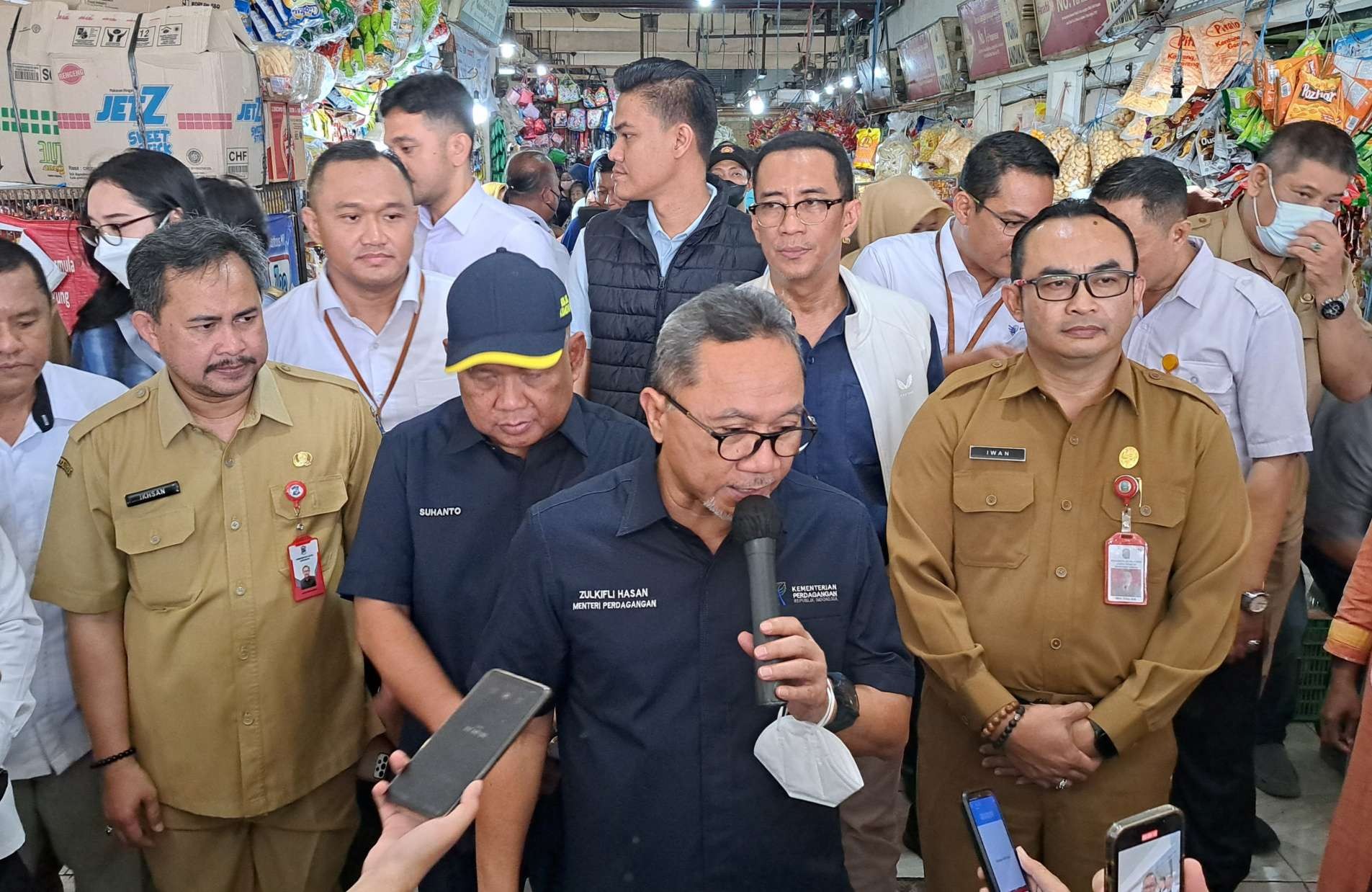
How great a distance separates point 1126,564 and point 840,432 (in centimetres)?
71

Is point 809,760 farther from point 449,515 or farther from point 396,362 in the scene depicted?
point 396,362

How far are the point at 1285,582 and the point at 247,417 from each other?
8.83ft

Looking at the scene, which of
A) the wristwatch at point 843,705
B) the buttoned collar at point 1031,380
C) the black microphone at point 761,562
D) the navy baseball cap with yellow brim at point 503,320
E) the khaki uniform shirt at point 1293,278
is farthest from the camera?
the khaki uniform shirt at point 1293,278

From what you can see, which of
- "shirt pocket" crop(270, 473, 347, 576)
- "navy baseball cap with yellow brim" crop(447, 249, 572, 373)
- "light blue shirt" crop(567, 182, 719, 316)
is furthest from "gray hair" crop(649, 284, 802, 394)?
"light blue shirt" crop(567, 182, 719, 316)

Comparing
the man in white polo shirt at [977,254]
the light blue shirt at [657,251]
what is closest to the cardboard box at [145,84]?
the light blue shirt at [657,251]

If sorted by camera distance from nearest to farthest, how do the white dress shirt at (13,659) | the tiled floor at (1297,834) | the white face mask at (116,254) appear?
the white dress shirt at (13,659)
the white face mask at (116,254)
the tiled floor at (1297,834)

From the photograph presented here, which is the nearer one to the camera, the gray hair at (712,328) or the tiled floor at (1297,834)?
the gray hair at (712,328)

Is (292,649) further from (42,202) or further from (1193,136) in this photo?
(1193,136)

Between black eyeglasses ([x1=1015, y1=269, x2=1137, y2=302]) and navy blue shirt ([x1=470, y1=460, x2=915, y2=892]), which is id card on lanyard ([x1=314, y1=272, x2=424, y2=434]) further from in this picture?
black eyeglasses ([x1=1015, y1=269, x2=1137, y2=302])

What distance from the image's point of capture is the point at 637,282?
2.94 meters

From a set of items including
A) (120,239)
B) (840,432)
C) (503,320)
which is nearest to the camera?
(503,320)

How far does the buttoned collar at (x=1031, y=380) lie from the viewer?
2129 millimetres

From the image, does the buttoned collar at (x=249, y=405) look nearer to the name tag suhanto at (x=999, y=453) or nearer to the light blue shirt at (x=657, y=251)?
the light blue shirt at (x=657, y=251)

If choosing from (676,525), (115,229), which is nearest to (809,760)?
(676,525)
